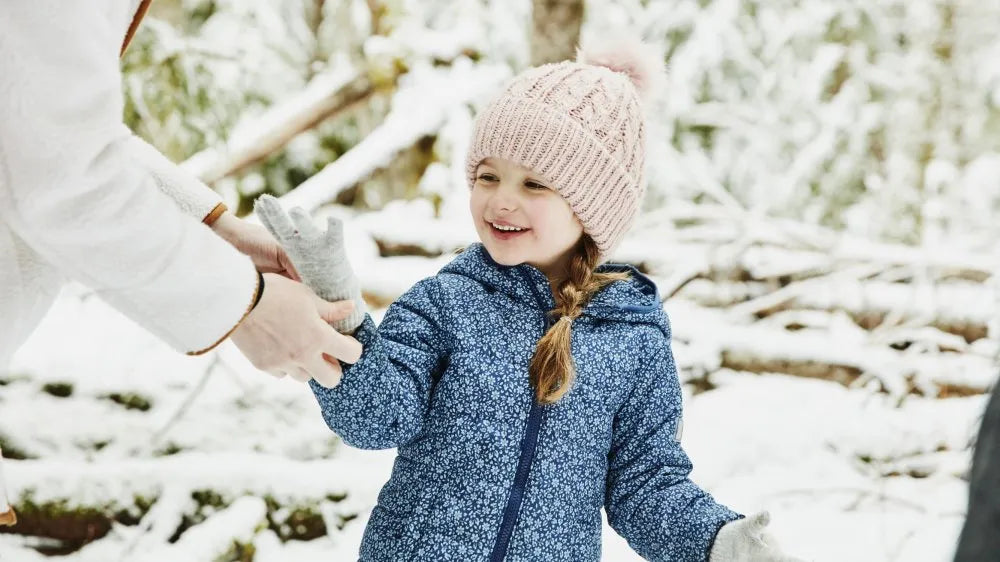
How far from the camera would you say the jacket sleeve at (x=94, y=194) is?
896mm

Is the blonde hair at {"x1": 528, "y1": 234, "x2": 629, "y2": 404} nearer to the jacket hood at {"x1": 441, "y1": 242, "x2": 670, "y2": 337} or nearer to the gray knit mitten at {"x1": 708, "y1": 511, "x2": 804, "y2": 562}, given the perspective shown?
the jacket hood at {"x1": 441, "y1": 242, "x2": 670, "y2": 337}

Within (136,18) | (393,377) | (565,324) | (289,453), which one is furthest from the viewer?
(289,453)

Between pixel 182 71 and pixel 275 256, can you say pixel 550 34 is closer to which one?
pixel 182 71

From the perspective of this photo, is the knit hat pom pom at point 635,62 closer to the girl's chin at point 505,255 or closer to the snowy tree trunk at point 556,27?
the girl's chin at point 505,255

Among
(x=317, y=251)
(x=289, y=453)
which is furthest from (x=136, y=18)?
(x=289, y=453)

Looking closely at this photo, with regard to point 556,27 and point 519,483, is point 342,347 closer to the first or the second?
point 519,483

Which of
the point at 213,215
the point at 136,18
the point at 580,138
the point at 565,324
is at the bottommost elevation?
the point at 565,324

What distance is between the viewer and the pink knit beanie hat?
4.76 feet

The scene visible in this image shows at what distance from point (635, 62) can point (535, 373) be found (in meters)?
0.69

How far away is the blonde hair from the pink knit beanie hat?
0.15 feet

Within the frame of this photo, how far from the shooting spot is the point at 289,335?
1188 mm

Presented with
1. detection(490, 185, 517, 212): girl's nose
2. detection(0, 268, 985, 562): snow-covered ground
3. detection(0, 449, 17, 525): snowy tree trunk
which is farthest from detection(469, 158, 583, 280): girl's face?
detection(0, 268, 985, 562): snow-covered ground

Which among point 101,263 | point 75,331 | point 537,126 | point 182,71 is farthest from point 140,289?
point 182,71

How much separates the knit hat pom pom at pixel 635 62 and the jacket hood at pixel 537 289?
416 mm
